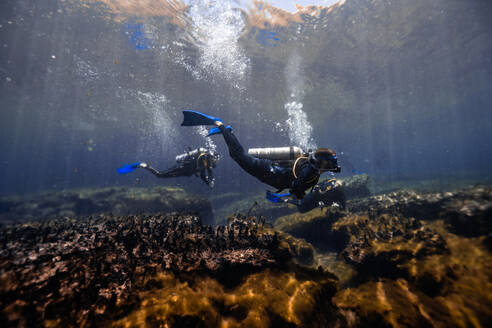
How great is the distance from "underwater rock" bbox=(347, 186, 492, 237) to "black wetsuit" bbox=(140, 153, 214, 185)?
707 cm

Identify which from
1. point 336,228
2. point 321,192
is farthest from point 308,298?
point 321,192

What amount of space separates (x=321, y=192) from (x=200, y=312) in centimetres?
684

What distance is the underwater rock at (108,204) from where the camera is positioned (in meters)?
13.9

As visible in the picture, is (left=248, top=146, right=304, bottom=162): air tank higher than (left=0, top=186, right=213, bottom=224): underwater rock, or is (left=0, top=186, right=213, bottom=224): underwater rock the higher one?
(left=248, top=146, right=304, bottom=162): air tank

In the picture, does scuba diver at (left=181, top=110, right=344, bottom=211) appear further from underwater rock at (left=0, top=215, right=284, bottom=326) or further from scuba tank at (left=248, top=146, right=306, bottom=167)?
underwater rock at (left=0, top=215, right=284, bottom=326)

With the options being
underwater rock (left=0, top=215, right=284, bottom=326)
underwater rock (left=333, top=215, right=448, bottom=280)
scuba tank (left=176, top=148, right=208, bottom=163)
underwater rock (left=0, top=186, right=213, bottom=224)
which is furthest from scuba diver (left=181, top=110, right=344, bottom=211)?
underwater rock (left=0, top=186, right=213, bottom=224)

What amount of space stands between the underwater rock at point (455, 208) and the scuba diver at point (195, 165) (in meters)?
7.04

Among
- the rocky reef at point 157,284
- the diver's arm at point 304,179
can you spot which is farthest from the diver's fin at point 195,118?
the rocky reef at point 157,284

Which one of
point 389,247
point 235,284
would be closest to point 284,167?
point 235,284

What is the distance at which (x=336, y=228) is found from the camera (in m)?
7.03

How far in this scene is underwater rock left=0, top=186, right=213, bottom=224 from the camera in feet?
45.8

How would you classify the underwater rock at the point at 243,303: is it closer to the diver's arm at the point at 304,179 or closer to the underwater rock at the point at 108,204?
the diver's arm at the point at 304,179

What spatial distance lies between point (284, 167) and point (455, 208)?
5.70 m

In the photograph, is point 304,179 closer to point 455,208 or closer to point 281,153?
point 281,153
